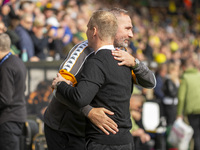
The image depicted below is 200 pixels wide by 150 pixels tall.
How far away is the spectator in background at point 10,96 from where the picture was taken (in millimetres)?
4246

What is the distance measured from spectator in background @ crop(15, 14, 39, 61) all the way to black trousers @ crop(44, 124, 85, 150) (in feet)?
14.5

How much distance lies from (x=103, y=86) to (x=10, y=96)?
1.67m

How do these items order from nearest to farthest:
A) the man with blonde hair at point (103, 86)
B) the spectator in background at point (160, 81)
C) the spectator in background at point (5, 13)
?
1. the man with blonde hair at point (103, 86)
2. the spectator in background at point (5, 13)
3. the spectator in background at point (160, 81)

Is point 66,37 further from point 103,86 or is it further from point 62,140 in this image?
point 103,86

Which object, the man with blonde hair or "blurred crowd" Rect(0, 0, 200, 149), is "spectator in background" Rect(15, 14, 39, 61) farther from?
the man with blonde hair

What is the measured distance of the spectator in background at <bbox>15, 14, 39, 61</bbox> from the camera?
7.84 m

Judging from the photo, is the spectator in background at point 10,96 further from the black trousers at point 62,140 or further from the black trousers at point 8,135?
the black trousers at point 62,140

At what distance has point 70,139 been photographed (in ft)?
10.8

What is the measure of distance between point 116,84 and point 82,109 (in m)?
0.32

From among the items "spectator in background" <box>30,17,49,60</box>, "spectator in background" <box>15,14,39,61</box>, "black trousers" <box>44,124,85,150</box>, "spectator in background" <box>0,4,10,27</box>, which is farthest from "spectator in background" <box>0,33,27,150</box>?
"spectator in background" <box>0,4,10,27</box>

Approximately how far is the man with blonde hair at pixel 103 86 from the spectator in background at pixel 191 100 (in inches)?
204

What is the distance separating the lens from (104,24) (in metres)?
2.93

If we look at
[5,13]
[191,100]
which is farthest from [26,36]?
[191,100]

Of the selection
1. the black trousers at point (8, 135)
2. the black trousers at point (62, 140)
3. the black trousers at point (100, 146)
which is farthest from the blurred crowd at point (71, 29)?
the black trousers at point (100, 146)
